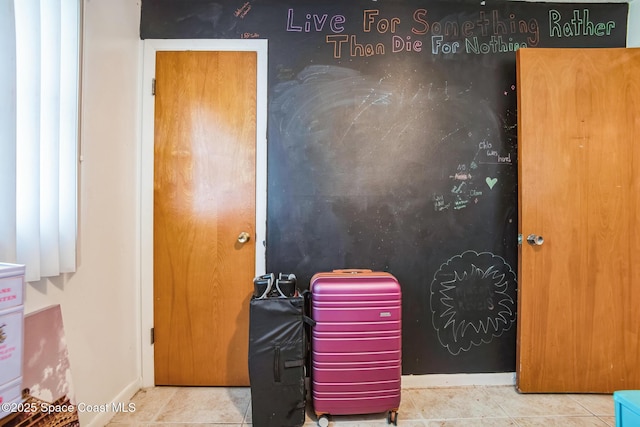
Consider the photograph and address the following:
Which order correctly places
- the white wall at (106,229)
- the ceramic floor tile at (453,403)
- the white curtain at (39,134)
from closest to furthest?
1. the white curtain at (39,134)
2. the white wall at (106,229)
3. the ceramic floor tile at (453,403)

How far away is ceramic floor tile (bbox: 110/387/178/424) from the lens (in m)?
1.64

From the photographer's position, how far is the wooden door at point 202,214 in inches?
75.4

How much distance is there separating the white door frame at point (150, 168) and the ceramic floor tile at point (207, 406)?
→ 288 millimetres

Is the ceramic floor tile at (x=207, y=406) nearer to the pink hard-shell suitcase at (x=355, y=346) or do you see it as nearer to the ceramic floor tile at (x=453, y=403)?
the pink hard-shell suitcase at (x=355, y=346)

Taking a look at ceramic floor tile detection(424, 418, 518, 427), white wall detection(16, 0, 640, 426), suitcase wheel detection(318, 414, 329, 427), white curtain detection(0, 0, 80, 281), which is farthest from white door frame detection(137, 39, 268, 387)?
ceramic floor tile detection(424, 418, 518, 427)

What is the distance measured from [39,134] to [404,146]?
180cm

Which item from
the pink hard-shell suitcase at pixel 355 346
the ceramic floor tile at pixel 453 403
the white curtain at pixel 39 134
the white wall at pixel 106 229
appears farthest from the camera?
the ceramic floor tile at pixel 453 403

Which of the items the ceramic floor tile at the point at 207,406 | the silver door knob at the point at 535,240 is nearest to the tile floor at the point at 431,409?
the ceramic floor tile at the point at 207,406

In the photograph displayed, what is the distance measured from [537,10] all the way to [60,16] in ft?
8.61

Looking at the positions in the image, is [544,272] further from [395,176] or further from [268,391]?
[268,391]

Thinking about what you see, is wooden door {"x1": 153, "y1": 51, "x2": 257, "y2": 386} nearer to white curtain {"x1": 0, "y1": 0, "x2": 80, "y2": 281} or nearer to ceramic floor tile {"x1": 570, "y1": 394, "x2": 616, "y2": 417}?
white curtain {"x1": 0, "y1": 0, "x2": 80, "y2": 281}

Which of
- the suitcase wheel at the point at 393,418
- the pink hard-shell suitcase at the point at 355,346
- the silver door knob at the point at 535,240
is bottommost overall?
the suitcase wheel at the point at 393,418

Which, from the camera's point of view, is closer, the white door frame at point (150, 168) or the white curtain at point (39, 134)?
the white curtain at point (39, 134)

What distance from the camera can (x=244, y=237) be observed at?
1.90m
